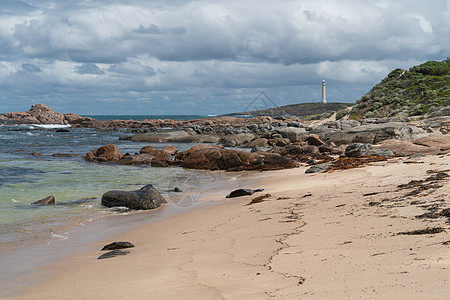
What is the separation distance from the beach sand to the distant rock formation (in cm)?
8642

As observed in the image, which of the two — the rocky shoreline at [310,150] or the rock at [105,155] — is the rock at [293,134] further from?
the rock at [105,155]

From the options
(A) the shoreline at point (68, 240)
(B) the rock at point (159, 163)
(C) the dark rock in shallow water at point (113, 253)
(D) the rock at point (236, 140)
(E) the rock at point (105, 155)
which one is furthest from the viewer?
(D) the rock at point (236, 140)

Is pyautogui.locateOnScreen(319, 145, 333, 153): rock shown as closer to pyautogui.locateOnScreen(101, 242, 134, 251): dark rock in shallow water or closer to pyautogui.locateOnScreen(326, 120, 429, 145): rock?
pyautogui.locateOnScreen(326, 120, 429, 145): rock

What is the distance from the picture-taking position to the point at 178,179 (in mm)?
15422

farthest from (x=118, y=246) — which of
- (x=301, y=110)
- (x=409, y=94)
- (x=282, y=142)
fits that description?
(x=301, y=110)

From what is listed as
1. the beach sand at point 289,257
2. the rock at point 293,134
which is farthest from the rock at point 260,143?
the beach sand at point 289,257

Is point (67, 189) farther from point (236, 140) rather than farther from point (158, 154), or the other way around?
point (236, 140)

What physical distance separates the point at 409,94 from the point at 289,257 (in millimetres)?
43092

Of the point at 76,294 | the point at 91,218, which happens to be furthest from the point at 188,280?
the point at 91,218

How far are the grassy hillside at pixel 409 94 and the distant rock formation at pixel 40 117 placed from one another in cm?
6134

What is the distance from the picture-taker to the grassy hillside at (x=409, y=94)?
122 ft

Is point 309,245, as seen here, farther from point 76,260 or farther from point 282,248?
point 76,260

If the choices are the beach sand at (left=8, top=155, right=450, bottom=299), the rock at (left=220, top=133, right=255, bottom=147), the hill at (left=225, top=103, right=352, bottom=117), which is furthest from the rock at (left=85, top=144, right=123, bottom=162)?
the hill at (left=225, top=103, right=352, bottom=117)

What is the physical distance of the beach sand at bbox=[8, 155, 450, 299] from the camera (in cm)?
310
